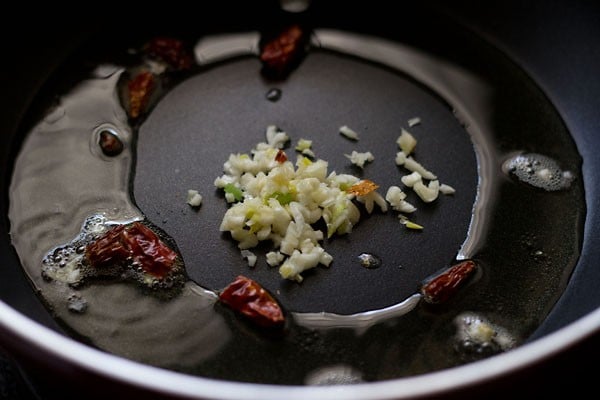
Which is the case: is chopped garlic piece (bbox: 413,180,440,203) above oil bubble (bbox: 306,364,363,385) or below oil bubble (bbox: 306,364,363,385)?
above

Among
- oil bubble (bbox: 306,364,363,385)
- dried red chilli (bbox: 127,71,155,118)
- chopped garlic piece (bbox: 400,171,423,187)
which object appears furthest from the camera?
dried red chilli (bbox: 127,71,155,118)

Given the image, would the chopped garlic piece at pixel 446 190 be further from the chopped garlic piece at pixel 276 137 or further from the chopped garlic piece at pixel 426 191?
the chopped garlic piece at pixel 276 137

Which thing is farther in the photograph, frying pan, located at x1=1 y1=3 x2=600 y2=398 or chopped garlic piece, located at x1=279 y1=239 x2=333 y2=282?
chopped garlic piece, located at x1=279 y1=239 x2=333 y2=282

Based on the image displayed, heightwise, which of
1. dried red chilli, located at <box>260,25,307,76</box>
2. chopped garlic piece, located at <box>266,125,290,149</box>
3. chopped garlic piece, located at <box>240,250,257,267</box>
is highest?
dried red chilli, located at <box>260,25,307,76</box>

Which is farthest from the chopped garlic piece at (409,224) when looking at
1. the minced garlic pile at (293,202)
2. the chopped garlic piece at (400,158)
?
the chopped garlic piece at (400,158)

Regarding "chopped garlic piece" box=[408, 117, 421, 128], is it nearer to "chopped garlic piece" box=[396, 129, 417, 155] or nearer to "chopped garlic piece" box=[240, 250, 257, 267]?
"chopped garlic piece" box=[396, 129, 417, 155]

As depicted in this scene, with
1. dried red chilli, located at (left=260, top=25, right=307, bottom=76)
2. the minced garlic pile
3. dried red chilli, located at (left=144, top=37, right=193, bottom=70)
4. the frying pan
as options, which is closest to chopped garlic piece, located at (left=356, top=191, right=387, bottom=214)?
the minced garlic pile

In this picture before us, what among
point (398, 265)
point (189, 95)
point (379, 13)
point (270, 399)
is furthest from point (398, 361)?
point (379, 13)
